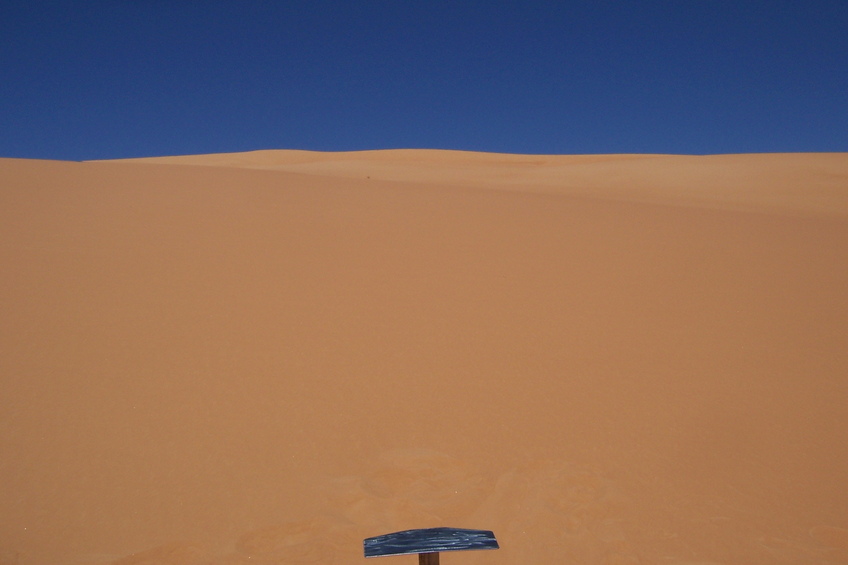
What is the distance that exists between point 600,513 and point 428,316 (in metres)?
2.21

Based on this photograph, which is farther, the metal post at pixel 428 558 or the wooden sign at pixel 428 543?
the metal post at pixel 428 558

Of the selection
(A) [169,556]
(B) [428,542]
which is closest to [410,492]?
(A) [169,556]

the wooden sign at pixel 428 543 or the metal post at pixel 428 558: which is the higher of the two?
the wooden sign at pixel 428 543

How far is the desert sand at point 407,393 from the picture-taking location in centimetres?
261

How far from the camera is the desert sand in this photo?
2605 mm

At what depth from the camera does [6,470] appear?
9.09ft

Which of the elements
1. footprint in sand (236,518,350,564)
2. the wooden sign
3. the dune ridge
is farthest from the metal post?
the dune ridge

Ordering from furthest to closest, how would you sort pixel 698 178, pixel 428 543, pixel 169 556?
1. pixel 698 178
2. pixel 169 556
3. pixel 428 543

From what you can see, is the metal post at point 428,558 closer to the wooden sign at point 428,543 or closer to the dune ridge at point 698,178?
the wooden sign at point 428,543

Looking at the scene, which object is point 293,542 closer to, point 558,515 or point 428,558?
point 428,558

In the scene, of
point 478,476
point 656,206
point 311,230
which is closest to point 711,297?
point 478,476

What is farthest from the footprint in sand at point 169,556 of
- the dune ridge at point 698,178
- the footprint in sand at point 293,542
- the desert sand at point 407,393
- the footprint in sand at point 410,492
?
the dune ridge at point 698,178

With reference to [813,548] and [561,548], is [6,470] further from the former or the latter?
[813,548]

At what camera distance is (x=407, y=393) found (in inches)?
142
